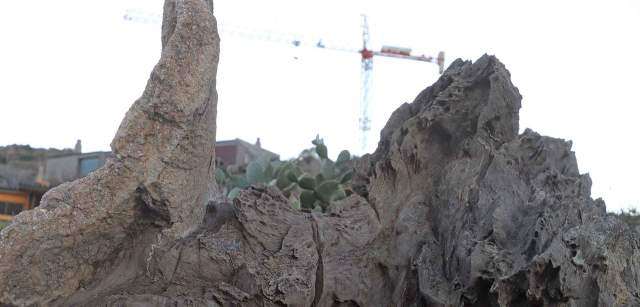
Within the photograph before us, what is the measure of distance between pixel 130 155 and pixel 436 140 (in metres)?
2.28

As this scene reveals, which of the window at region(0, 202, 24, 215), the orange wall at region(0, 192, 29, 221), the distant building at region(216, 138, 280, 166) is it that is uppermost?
the distant building at region(216, 138, 280, 166)

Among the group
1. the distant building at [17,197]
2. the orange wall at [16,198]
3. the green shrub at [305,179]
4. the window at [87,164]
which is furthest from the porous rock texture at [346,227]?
the orange wall at [16,198]

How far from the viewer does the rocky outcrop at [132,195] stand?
13.8 ft

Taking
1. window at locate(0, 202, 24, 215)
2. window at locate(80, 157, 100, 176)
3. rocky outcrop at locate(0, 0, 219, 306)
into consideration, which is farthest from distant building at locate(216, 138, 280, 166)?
rocky outcrop at locate(0, 0, 219, 306)

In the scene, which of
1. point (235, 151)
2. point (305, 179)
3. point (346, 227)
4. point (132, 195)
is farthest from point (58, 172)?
point (132, 195)

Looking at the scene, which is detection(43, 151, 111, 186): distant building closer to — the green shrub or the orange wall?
the orange wall

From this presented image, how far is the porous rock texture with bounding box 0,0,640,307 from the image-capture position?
4285 mm

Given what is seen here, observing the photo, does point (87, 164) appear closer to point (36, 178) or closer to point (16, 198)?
point (16, 198)

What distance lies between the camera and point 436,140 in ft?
18.4

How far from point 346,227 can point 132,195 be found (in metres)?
1.46

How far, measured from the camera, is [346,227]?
514cm

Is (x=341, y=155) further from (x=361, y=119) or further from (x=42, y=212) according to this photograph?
(x=361, y=119)

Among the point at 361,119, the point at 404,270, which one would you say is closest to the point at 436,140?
the point at 404,270

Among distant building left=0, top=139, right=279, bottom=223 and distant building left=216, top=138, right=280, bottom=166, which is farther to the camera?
distant building left=216, top=138, right=280, bottom=166
